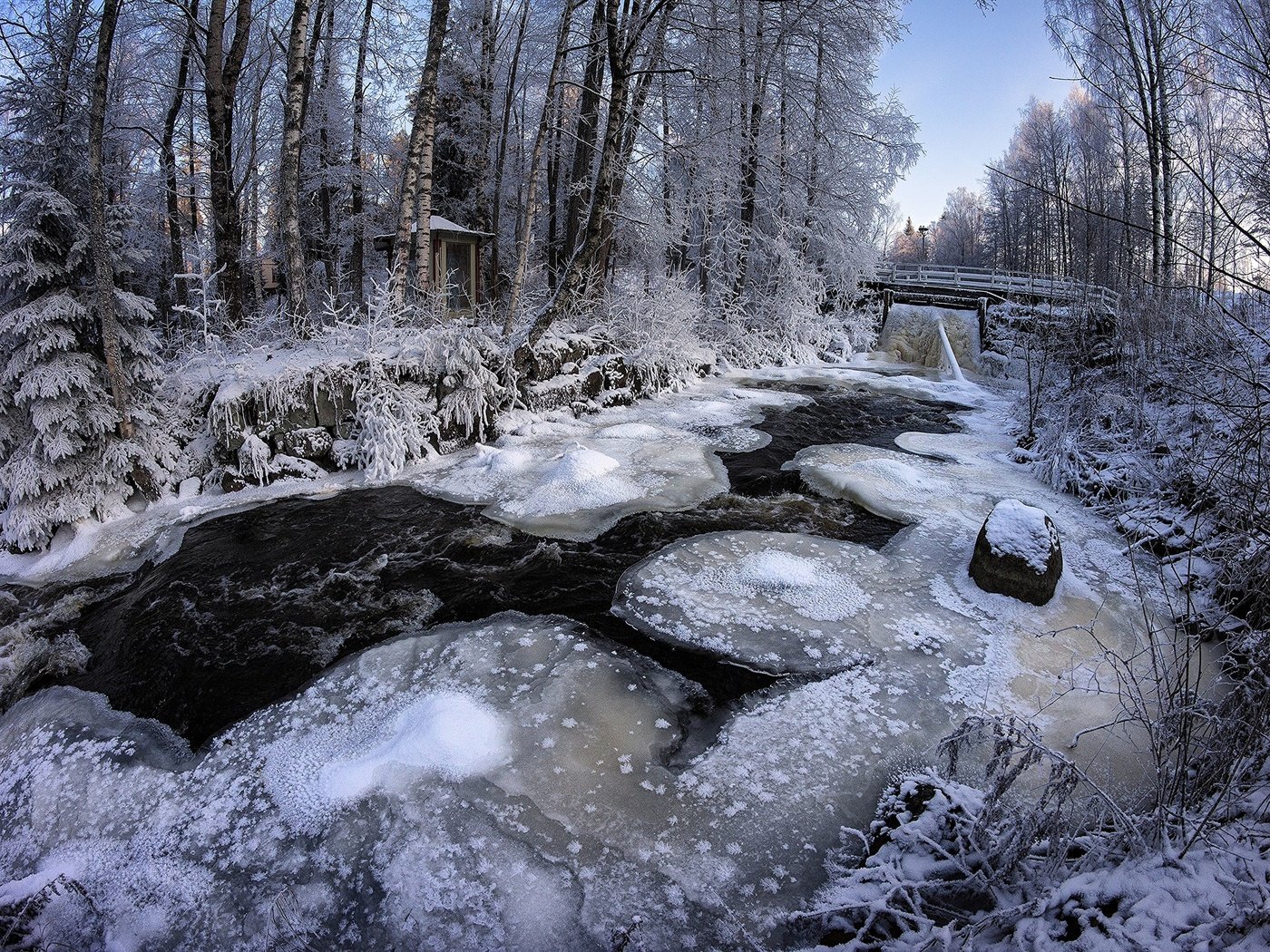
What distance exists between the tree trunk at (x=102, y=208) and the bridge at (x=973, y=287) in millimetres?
11684

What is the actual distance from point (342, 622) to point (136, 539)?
2.90 metres

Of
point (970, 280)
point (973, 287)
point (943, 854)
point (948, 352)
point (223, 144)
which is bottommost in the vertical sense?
point (943, 854)

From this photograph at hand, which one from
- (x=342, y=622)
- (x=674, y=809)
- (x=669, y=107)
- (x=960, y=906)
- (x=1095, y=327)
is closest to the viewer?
(x=960, y=906)

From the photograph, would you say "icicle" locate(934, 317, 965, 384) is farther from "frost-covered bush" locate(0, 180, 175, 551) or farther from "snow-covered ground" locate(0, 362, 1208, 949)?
"frost-covered bush" locate(0, 180, 175, 551)

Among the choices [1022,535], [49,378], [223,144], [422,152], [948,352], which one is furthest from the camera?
[948,352]

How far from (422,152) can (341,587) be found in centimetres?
651

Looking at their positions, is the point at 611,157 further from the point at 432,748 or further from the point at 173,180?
the point at 173,180

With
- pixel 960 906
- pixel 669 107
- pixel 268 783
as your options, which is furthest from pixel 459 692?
pixel 669 107

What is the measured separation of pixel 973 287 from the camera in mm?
23828

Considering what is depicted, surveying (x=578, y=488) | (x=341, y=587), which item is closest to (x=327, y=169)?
(x=578, y=488)

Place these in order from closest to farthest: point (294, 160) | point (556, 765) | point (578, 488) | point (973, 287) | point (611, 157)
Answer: point (556, 765)
point (578, 488)
point (294, 160)
point (611, 157)
point (973, 287)

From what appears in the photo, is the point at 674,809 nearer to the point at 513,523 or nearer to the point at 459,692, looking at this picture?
the point at 459,692

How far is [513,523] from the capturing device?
6.52 metres

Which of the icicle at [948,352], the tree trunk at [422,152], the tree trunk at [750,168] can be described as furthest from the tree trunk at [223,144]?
the icicle at [948,352]
